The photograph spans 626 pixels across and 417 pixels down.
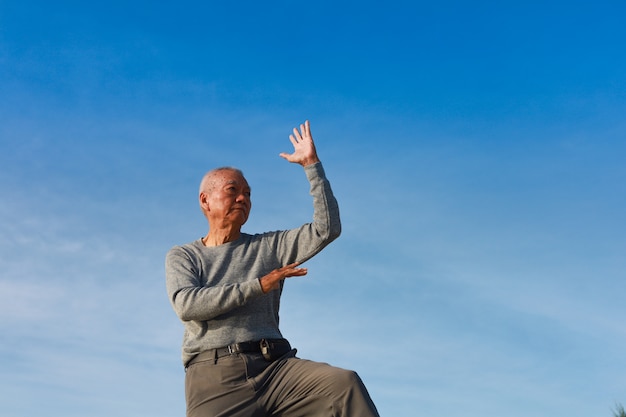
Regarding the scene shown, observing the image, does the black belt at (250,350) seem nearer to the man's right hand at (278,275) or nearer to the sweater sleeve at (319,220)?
the man's right hand at (278,275)

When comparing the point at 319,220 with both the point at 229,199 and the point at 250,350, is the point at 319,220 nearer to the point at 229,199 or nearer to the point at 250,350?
the point at 229,199

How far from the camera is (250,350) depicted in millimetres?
6250

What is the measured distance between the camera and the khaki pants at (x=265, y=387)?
6047 millimetres

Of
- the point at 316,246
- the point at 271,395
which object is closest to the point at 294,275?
the point at 316,246

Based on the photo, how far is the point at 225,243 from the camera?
6867 mm

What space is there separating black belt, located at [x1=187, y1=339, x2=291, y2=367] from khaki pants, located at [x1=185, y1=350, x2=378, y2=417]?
0.04 meters

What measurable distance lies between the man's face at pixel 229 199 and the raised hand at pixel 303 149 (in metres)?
0.47

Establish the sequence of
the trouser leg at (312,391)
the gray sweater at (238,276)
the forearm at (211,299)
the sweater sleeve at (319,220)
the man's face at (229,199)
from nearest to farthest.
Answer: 1. the trouser leg at (312,391)
2. the forearm at (211,299)
3. the gray sweater at (238,276)
4. the sweater sleeve at (319,220)
5. the man's face at (229,199)

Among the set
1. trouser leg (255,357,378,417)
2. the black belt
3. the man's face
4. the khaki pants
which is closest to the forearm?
the black belt

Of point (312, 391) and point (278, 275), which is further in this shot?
point (312, 391)

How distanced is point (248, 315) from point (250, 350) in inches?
11.0

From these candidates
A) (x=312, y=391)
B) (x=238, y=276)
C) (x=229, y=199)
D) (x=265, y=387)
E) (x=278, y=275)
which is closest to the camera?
(x=278, y=275)

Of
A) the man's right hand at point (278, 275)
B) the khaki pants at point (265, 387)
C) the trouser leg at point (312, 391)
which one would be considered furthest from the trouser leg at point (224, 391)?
the man's right hand at point (278, 275)

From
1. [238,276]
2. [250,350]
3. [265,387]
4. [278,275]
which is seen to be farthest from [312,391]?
[238,276]
